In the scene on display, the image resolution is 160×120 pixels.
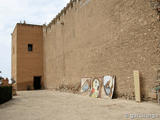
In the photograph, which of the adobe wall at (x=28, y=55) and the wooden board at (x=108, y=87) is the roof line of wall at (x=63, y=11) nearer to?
the adobe wall at (x=28, y=55)

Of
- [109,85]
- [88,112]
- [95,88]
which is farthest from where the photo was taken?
[95,88]

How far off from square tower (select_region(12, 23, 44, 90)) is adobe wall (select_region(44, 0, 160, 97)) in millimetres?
6196

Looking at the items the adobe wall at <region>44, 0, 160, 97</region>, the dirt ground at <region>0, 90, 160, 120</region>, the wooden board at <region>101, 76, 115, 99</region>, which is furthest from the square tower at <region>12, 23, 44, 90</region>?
the dirt ground at <region>0, 90, 160, 120</region>

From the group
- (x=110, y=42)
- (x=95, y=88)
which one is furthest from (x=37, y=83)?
(x=110, y=42)

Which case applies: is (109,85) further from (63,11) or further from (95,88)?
(63,11)

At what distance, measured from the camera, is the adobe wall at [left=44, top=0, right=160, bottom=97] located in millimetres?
8430

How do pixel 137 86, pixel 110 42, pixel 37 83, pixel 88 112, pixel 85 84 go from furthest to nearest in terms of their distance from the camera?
pixel 37 83
pixel 85 84
pixel 110 42
pixel 137 86
pixel 88 112

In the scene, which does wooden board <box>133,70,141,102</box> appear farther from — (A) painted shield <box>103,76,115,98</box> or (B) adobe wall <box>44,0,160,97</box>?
(A) painted shield <box>103,76,115,98</box>

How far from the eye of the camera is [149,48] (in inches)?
328

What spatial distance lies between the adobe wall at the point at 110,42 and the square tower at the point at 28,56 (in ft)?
20.3

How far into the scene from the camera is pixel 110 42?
437 inches

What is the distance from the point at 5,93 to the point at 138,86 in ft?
26.3

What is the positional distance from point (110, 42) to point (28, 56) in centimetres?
1602

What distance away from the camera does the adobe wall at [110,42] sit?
8.43 metres
